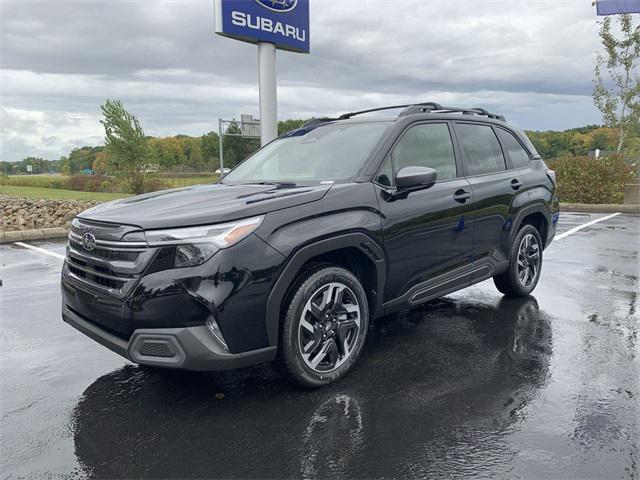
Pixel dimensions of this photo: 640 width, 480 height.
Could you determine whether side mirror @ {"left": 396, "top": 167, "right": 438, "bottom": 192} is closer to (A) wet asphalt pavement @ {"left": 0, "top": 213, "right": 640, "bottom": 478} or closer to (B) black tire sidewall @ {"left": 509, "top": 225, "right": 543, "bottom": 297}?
(A) wet asphalt pavement @ {"left": 0, "top": 213, "right": 640, "bottom": 478}

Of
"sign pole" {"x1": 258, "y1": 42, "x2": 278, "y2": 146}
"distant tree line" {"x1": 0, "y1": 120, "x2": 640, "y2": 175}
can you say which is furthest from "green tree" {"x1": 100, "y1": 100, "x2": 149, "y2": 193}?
"sign pole" {"x1": 258, "y1": 42, "x2": 278, "y2": 146}

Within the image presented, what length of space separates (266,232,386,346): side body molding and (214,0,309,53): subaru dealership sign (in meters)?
9.84

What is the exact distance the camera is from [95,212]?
3654 mm

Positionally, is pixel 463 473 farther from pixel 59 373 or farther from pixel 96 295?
pixel 59 373

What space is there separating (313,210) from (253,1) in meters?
10.6

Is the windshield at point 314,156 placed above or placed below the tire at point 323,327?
above

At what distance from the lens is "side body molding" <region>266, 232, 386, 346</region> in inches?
127

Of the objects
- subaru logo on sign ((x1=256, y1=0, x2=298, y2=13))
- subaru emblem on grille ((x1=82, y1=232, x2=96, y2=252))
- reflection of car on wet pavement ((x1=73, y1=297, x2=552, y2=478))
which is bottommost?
reflection of car on wet pavement ((x1=73, y1=297, x2=552, y2=478))

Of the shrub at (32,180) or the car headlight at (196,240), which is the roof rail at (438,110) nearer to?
the car headlight at (196,240)

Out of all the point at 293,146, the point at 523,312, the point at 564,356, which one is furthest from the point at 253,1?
the point at 564,356

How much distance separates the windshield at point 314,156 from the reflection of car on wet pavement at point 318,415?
1.49 m

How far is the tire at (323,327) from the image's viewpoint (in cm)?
336

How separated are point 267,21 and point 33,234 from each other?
7.20 meters

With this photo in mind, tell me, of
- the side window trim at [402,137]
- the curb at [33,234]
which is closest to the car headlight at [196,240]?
the side window trim at [402,137]
